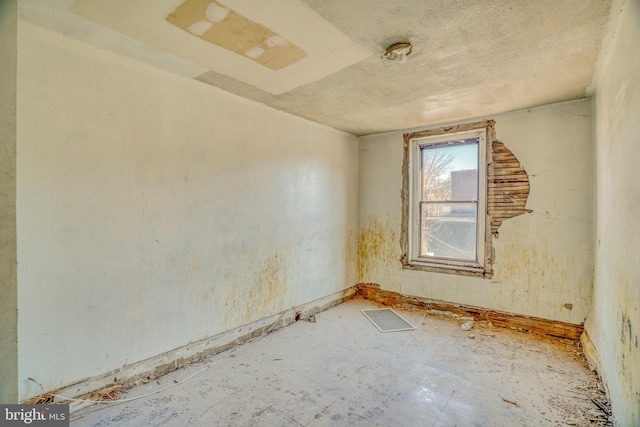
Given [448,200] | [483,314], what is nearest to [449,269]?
[483,314]

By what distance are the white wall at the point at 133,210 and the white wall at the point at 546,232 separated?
2.32 meters

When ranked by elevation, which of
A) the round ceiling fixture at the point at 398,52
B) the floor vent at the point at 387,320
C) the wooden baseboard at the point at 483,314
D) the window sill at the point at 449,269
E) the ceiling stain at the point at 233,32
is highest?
the ceiling stain at the point at 233,32

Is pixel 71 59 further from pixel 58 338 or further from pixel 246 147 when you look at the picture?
pixel 58 338

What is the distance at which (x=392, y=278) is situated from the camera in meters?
4.11

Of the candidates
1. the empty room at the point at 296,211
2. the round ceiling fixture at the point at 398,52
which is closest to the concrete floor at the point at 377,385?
the empty room at the point at 296,211

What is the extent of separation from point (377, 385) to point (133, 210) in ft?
7.14

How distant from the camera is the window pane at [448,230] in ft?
11.9

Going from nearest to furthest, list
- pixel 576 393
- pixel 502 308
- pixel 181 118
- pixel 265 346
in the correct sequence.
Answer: pixel 576 393 < pixel 181 118 < pixel 265 346 < pixel 502 308

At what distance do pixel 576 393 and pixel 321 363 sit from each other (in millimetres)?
1827

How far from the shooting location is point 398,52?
1.91m

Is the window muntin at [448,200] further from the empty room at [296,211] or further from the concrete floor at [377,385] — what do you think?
the concrete floor at [377,385]

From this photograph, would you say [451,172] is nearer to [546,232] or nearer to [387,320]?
[546,232]

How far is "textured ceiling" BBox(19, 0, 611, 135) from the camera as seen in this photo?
154 centimetres

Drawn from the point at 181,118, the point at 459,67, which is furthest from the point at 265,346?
the point at 459,67
